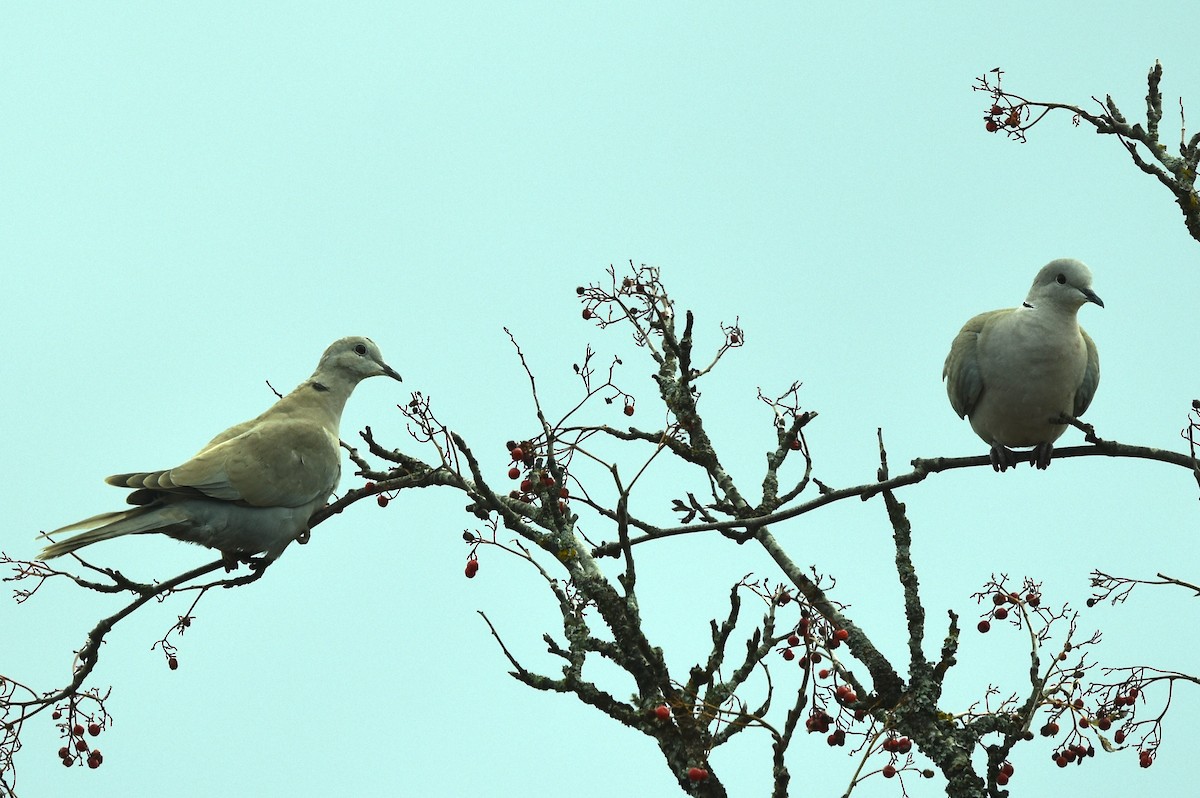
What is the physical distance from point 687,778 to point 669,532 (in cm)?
86

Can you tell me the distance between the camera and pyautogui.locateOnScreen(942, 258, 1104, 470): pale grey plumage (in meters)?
5.84

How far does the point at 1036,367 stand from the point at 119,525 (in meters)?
4.59

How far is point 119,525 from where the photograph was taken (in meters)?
5.89

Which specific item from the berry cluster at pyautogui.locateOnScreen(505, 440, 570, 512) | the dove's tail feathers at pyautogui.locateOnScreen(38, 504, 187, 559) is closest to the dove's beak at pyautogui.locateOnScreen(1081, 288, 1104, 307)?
the berry cluster at pyautogui.locateOnScreen(505, 440, 570, 512)

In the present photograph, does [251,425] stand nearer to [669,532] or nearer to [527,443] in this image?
[527,443]

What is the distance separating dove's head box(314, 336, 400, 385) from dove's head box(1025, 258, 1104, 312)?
4076 millimetres

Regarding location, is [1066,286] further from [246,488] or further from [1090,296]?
[246,488]

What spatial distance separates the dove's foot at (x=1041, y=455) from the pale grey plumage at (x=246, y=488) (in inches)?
152

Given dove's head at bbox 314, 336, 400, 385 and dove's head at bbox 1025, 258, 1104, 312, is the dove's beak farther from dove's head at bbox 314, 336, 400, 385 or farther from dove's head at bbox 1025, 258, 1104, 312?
dove's head at bbox 314, 336, 400, 385

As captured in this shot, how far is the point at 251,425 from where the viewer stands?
7121 millimetres

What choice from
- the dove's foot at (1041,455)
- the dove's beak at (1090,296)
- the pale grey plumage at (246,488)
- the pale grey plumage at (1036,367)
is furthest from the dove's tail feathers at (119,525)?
the dove's beak at (1090,296)

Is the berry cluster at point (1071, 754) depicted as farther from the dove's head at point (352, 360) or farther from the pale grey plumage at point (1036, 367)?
the dove's head at point (352, 360)

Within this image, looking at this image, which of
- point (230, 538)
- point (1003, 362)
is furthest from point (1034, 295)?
point (230, 538)

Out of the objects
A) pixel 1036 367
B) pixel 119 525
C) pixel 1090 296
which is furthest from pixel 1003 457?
pixel 119 525
